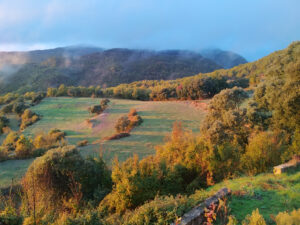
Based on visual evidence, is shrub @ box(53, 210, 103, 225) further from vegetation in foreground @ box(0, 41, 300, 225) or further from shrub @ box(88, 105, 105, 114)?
shrub @ box(88, 105, 105, 114)

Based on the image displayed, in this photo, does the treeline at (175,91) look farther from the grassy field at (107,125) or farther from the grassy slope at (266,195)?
the grassy slope at (266,195)

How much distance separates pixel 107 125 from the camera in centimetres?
2447

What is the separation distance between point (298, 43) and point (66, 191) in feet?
80.5

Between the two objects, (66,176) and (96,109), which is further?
(96,109)

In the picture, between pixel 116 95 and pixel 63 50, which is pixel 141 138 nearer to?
pixel 116 95

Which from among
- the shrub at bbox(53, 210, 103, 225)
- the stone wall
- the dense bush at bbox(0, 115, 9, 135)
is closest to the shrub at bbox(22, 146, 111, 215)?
the shrub at bbox(53, 210, 103, 225)

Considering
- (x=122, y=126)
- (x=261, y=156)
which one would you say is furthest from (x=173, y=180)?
(x=122, y=126)

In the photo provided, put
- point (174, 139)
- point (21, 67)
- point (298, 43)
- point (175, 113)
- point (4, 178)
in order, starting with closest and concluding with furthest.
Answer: point (174, 139) → point (4, 178) → point (298, 43) → point (175, 113) → point (21, 67)

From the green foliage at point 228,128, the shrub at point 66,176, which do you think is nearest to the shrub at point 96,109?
the green foliage at point 228,128

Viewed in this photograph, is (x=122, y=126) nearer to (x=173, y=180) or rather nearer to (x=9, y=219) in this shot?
(x=173, y=180)

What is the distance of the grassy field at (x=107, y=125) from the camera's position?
43.9ft

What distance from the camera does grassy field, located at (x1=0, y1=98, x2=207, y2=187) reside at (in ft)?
43.9

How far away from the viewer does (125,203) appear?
18.3ft

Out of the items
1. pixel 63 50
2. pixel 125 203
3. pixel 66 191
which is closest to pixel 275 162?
pixel 125 203
